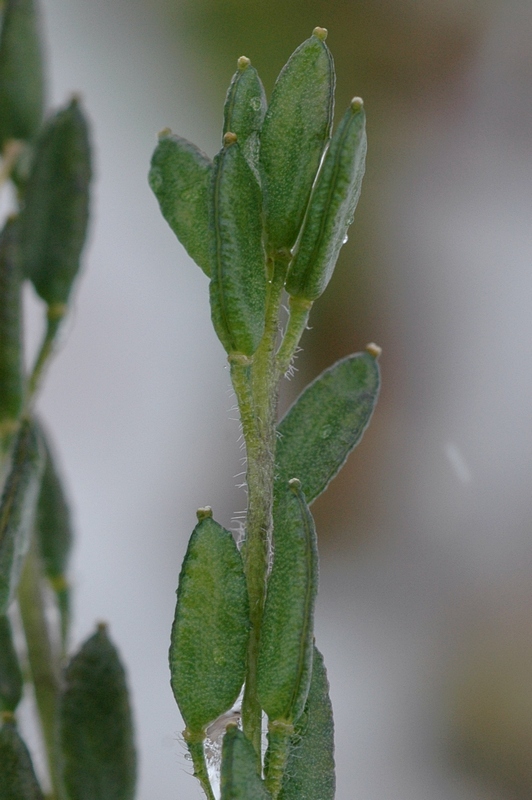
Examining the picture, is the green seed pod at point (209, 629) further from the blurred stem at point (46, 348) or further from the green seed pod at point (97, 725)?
the blurred stem at point (46, 348)

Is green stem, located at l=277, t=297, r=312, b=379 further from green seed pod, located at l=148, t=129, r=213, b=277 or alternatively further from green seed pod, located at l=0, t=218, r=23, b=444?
green seed pod, located at l=0, t=218, r=23, b=444

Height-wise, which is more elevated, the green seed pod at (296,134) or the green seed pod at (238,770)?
the green seed pod at (296,134)

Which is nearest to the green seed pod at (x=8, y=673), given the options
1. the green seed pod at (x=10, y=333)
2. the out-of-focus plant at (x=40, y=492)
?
the out-of-focus plant at (x=40, y=492)

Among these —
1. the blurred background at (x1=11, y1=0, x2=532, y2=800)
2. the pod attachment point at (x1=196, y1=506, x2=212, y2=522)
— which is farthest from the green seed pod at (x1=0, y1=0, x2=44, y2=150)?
the blurred background at (x1=11, y1=0, x2=532, y2=800)

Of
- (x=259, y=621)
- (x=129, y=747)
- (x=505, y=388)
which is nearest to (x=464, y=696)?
(x=505, y=388)

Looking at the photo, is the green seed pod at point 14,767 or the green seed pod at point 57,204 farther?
the green seed pod at point 57,204

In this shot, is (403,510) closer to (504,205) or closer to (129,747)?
(504,205)

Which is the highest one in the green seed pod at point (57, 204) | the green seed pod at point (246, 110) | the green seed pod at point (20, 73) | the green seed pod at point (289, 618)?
the green seed pod at point (20, 73)
